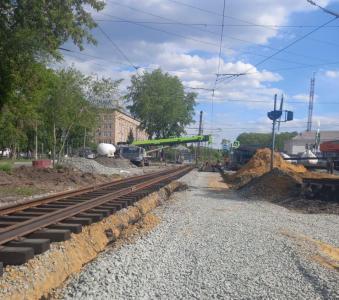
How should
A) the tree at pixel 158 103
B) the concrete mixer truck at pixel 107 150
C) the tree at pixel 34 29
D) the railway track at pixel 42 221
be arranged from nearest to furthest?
1. the railway track at pixel 42 221
2. the tree at pixel 34 29
3. the concrete mixer truck at pixel 107 150
4. the tree at pixel 158 103

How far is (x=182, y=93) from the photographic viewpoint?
331 feet

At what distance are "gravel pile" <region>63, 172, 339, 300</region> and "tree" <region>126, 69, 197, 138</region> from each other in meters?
83.8

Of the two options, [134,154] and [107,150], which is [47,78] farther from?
[107,150]

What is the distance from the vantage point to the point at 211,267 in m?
7.40

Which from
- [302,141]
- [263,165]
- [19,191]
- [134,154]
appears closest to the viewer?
[19,191]

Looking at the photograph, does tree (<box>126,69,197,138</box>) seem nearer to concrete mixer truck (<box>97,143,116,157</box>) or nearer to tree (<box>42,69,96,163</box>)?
concrete mixer truck (<box>97,143,116,157</box>)

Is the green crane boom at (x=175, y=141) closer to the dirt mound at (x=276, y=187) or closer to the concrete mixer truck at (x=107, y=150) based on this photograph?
the concrete mixer truck at (x=107, y=150)

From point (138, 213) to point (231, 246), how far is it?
5.53 metres

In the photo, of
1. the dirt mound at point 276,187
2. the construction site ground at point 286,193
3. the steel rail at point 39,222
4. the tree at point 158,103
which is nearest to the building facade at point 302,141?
the tree at point 158,103

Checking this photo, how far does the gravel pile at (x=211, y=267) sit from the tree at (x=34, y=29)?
13294 millimetres

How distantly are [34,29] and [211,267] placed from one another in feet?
57.6

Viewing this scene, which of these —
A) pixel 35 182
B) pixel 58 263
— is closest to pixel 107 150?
pixel 35 182

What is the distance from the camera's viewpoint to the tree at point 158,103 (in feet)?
313

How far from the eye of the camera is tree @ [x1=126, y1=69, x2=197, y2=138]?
9550 cm
